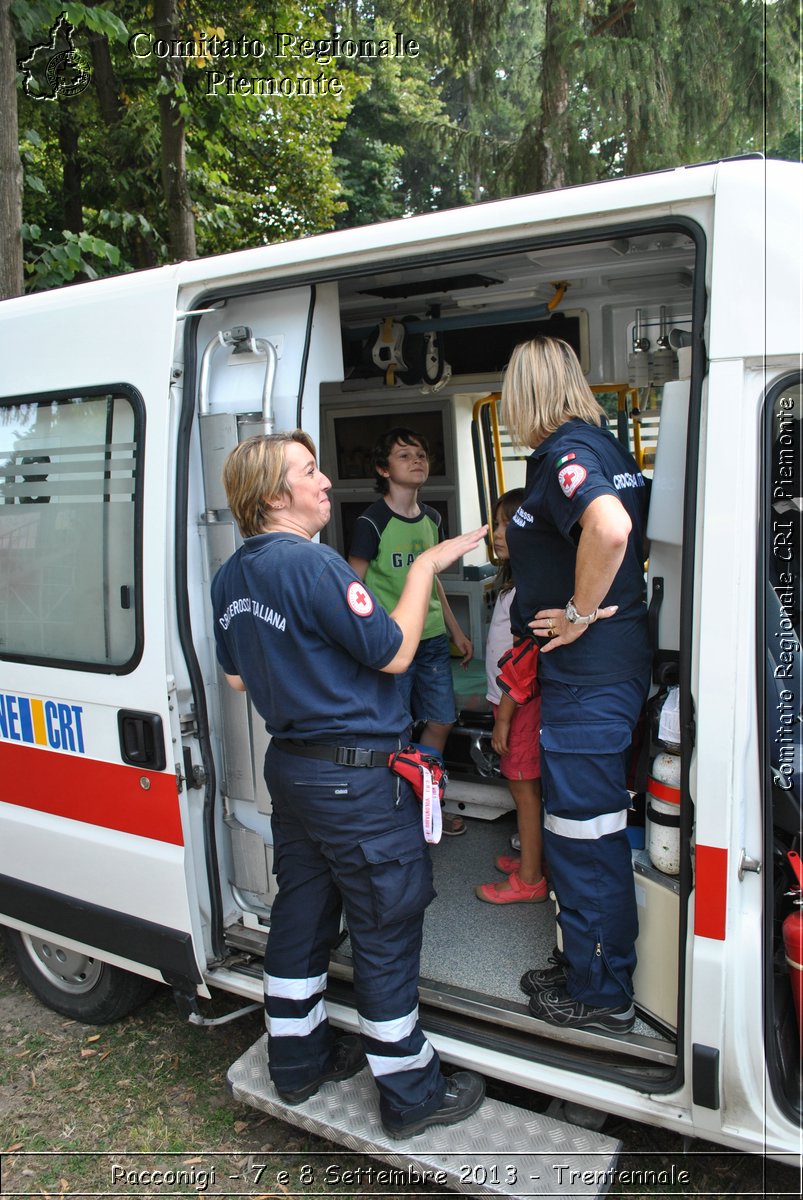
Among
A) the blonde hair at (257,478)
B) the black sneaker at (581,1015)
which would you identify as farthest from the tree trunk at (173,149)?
the black sneaker at (581,1015)

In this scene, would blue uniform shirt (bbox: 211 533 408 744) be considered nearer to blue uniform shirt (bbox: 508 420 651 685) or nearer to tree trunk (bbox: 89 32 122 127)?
blue uniform shirt (bbox: 508 420 651 685)

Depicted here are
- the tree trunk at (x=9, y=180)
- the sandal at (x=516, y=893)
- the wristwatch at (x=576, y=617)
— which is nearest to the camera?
the wristwatch at (x=576, y=617)

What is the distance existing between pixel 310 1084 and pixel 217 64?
8.94 meters

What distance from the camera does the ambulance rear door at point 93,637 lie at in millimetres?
2617

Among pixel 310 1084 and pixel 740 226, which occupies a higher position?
pixel 740 226

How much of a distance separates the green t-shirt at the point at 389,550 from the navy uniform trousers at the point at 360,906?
1.41 metres

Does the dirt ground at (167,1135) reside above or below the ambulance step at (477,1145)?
below

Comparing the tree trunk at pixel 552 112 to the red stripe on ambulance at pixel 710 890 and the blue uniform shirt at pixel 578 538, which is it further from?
the red stripe on ambulance at pixel 710 890

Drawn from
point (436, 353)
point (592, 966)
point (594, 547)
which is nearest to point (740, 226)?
point (594, 547)

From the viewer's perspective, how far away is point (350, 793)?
2.22 meters

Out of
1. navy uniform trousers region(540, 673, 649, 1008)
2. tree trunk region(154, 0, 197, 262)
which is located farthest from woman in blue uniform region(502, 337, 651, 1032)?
tree trunk region(154, 0, 197, 262)

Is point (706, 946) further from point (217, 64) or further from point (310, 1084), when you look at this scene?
point (217, 64)

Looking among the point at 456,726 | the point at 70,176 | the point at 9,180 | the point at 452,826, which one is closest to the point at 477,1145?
the point at 452,826

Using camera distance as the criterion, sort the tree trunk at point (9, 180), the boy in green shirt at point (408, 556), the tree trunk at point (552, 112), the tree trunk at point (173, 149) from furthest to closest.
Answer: the tree trunk at point (552, 112) → the tree trunk at point (173, 149) → the tree trunk at point (9, 180) → the boy in green shirt at point (408, 556)
